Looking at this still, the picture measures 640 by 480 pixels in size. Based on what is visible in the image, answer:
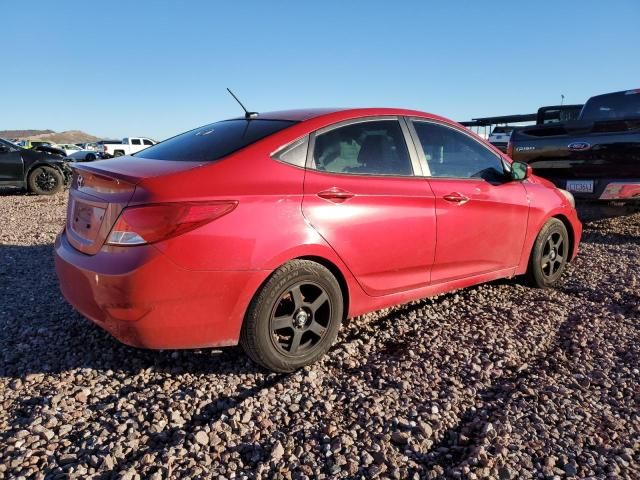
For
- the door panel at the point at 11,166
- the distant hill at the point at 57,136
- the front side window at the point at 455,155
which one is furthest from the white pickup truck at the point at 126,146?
the distant hill at the point at 57,136

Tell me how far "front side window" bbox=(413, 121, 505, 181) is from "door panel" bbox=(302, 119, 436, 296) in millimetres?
202

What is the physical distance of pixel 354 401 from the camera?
265cm

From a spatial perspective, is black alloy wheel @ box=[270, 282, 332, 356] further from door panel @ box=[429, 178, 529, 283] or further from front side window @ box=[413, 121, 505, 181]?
front side window @ box=[413, 121, 505, 181]

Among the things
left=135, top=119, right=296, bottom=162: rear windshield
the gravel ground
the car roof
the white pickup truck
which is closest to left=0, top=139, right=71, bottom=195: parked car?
the gravel ground

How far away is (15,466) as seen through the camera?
210cm

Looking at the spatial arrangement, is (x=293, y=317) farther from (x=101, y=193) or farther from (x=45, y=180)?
(x=45, y=180)

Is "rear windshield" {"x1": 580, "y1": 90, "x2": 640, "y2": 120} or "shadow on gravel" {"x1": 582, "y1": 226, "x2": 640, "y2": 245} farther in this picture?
"rear windshield" {"x1": 580, "y1": 90, "x2": 640, "y2": 120}

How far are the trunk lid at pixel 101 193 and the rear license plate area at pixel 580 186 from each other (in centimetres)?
527

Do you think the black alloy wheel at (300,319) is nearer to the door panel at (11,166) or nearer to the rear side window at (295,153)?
the rear side window at (295,153)

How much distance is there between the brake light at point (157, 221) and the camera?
8.06 feet

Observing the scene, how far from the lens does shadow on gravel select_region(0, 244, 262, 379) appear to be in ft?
9.84

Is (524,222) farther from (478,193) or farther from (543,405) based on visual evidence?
(543,405)

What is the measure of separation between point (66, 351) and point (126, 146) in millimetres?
37758

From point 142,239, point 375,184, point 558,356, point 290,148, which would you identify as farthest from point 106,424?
point 558,356
